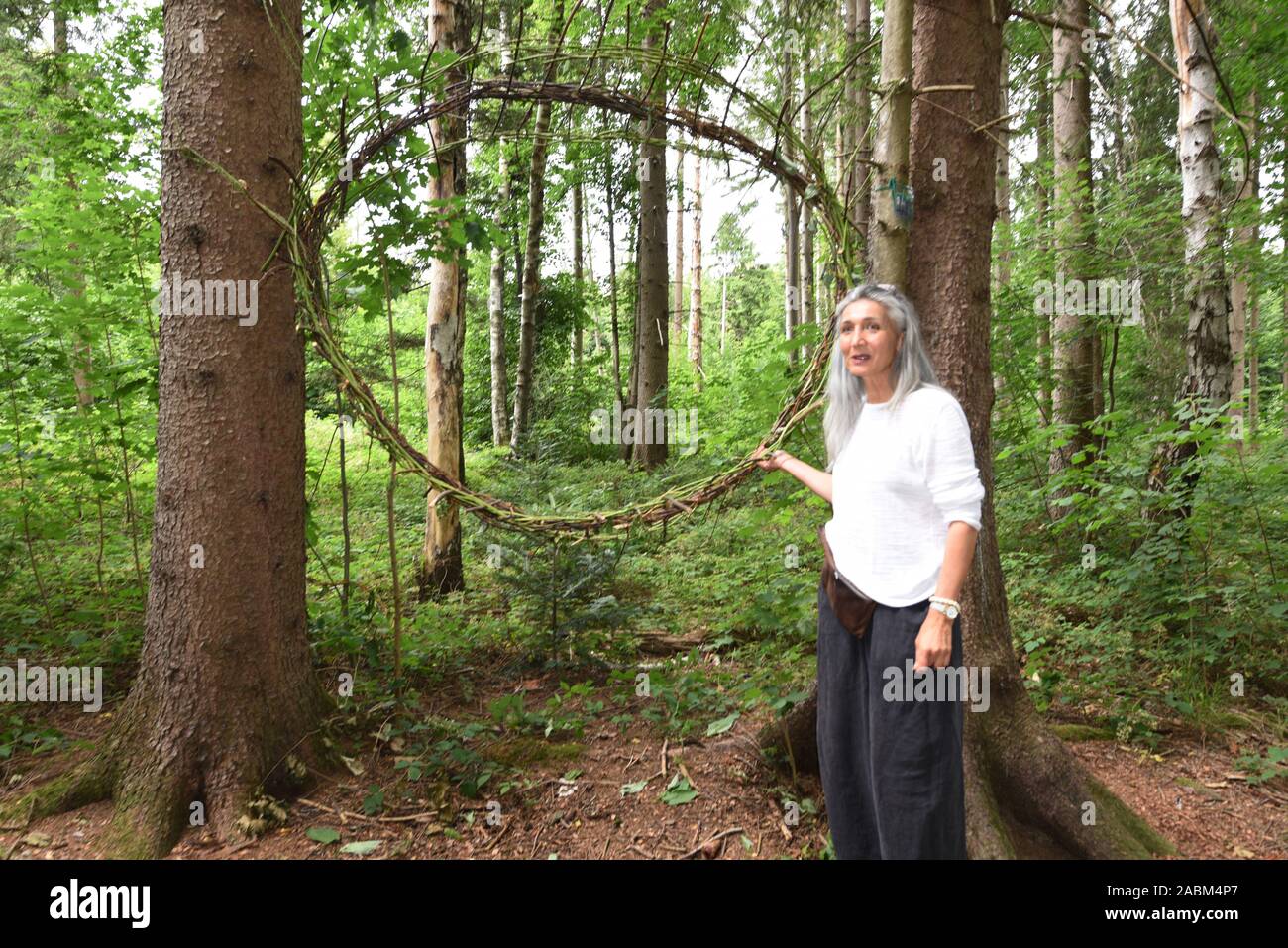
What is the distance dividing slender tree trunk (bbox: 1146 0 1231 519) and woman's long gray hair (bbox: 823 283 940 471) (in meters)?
3.20

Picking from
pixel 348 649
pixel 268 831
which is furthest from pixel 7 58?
pixel 268 831

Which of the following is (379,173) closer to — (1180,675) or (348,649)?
(348,649)

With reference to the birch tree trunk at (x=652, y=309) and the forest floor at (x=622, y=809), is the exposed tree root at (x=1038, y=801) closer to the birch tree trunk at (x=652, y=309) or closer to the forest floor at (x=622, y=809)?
the forest floor at (x=622, y=809)

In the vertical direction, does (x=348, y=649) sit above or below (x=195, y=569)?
below

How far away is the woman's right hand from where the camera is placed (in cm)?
233

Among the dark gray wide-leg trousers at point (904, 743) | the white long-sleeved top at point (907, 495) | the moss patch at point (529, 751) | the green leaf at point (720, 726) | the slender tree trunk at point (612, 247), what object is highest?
the slender tree trunk at point (612, 247)

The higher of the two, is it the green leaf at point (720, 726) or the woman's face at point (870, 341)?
the woman's face at point (870, 341)

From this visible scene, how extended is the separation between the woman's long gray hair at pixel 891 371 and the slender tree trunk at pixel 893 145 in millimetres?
430

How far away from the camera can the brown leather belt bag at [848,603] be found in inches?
76.5

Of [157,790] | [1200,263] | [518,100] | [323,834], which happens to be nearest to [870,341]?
[518,100]

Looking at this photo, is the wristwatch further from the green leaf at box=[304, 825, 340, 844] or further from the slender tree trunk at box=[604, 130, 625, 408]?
the slender tree trunk at box=[604, 130, 625, 408]

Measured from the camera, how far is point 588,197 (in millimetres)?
15344

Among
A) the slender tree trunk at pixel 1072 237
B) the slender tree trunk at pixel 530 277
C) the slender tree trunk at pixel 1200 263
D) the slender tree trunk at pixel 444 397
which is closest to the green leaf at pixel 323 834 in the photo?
the slender tree trunk at pixel 444 397
